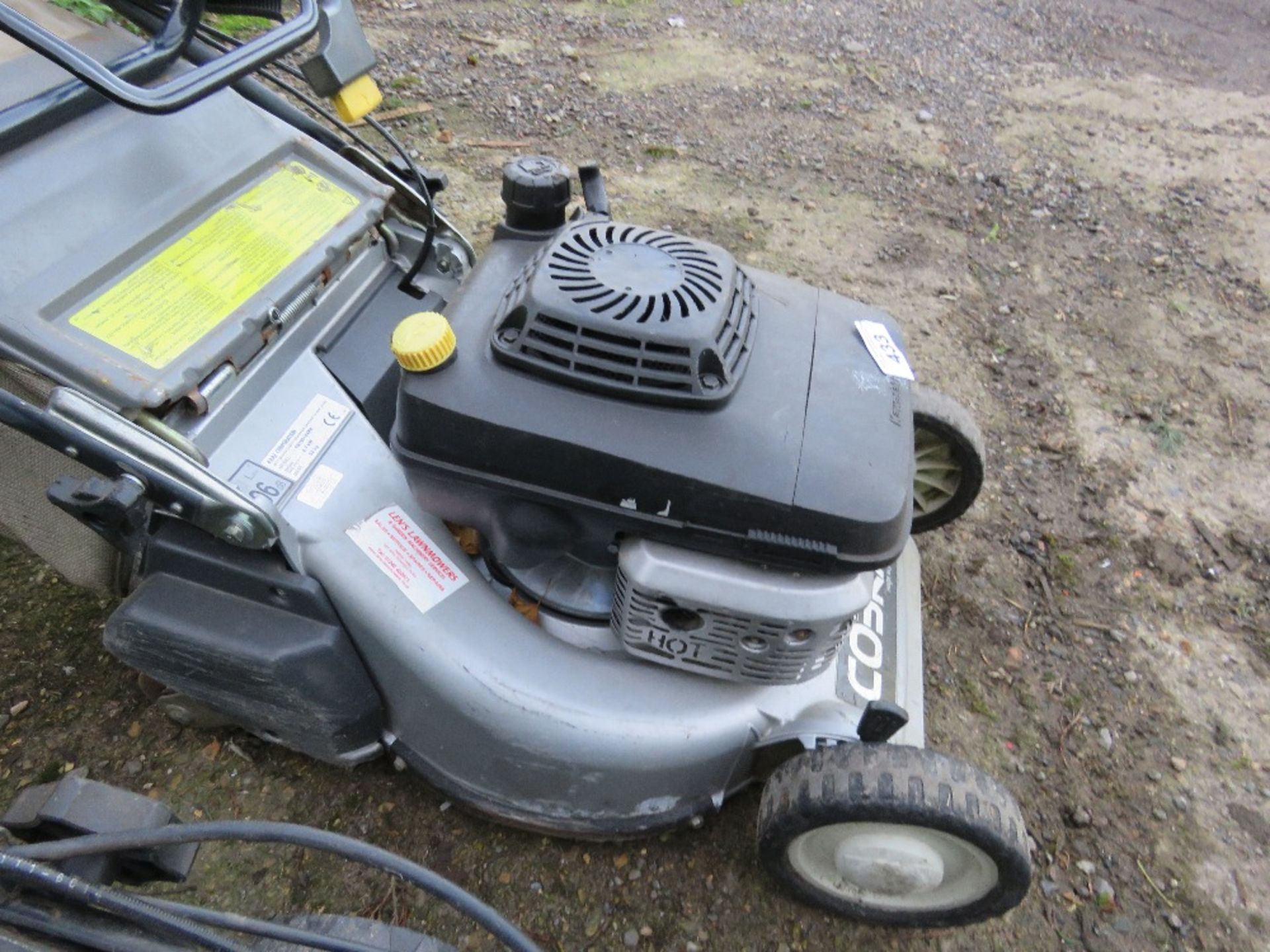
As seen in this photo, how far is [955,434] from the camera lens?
4.79ft

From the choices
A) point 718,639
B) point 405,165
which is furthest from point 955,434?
point 405,165

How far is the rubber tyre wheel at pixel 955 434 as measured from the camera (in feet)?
4.70

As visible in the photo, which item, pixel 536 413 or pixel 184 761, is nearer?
pixel 536 413

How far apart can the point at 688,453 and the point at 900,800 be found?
18.5 inches

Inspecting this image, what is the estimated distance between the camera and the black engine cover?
923mm

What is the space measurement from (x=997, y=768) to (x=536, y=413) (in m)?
1.07

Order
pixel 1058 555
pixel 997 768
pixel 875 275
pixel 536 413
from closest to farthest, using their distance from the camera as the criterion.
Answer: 1. pixel 536 413
2. pixel 997 768
3. pixel 1058 555
4. pixel 875 275

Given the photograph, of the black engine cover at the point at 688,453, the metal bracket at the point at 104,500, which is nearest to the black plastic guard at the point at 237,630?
the metal bracket at the point at 104,500

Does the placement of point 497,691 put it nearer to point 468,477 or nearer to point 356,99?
point 468,477

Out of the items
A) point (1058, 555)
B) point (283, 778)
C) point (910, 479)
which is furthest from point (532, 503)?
point (1058, 555)

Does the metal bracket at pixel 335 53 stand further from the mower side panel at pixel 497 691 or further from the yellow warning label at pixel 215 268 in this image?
the mower side panel at pixel 497 691

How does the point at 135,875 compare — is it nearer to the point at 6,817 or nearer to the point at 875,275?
Result: the point at 6,817

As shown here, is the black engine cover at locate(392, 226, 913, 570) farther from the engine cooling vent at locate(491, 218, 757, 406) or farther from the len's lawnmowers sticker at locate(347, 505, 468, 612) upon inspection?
the len's lawnmowers sticker at locate(347, 505, 468, 612)

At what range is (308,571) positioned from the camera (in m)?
1.05
